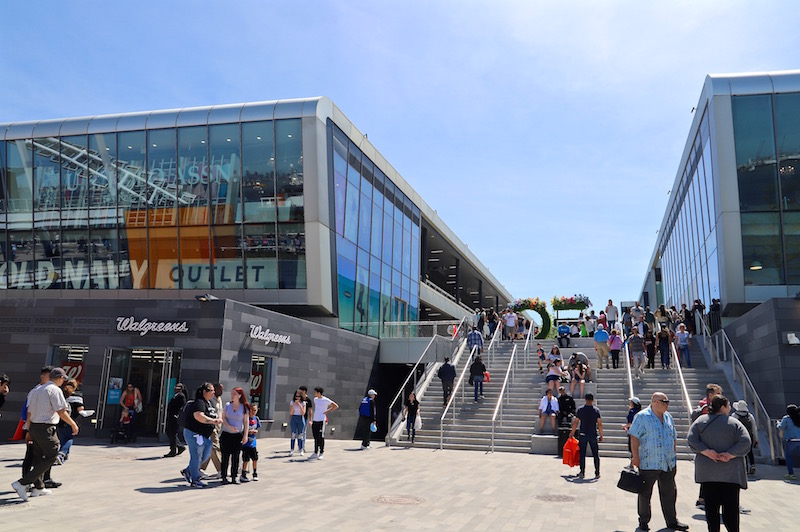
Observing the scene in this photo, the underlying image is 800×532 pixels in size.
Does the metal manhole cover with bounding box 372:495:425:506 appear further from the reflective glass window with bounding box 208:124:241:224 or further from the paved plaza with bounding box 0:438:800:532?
the reflective glass window with bounding box 208:124:241:224

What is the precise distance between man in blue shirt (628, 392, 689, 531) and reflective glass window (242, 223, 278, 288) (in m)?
20.9

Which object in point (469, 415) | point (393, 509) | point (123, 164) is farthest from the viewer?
point (123, 164)

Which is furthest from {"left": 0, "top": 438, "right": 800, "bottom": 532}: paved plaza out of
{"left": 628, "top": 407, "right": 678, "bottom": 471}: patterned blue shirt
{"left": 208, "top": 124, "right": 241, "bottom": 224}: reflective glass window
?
{"left": 208, "top": 124, "right": 241, "bottom": 224}: reflective glass window

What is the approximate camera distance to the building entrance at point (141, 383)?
59.7 feet

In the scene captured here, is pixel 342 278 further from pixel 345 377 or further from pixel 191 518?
pixel 191 518

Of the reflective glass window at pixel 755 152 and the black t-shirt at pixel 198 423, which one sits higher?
the reflective glass window at pixel 755 152

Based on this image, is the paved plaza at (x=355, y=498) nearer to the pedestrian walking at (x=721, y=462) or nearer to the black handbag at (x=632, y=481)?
the black handbag at (x=632, y=481)

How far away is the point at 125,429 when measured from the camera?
17125 mm

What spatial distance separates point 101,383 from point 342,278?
12.3 metres

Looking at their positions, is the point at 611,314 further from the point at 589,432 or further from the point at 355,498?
the point at 355,498

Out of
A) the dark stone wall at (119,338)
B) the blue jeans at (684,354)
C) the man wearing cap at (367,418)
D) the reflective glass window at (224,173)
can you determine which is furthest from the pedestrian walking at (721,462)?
the reflective glass window at (224,173)

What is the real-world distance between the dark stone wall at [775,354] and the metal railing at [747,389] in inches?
11.8

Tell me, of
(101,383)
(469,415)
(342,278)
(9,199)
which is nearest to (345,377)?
(342,278)

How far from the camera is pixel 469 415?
2022 cm
